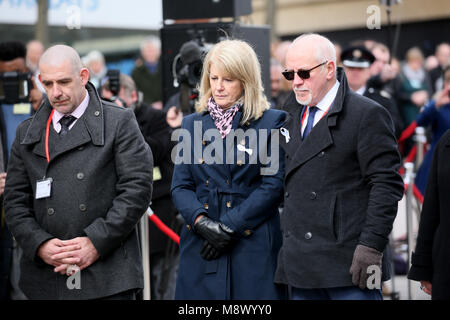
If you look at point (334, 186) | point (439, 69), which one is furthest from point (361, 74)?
point (439, 69)

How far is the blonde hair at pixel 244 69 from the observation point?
479 cm

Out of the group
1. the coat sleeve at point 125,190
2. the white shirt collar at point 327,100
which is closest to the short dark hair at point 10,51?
the coat sleeve at point 125,190

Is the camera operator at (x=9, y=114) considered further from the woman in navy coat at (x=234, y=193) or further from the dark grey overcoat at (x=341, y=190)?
the dark grey overcoat at (x=341, y=190)

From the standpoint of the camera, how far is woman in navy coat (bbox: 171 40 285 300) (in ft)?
15.5

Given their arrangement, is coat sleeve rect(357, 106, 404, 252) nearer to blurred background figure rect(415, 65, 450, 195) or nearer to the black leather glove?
the black leather glove

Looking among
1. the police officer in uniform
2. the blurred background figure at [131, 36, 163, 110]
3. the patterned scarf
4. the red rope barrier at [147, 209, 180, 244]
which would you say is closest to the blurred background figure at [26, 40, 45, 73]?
the blurred background figure at [131, 36, 163, 110]

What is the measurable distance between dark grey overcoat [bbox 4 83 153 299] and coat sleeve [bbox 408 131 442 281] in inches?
58.7

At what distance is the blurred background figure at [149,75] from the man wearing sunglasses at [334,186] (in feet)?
25.4

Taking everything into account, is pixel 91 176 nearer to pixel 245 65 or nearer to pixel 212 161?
pixel 212 161

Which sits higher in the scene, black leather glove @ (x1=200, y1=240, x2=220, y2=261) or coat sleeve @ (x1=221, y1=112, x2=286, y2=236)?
coat sleeve @ (x1=221, y1=112, x2=286, y2=236)

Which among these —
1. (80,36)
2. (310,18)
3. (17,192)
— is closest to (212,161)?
(17,192)

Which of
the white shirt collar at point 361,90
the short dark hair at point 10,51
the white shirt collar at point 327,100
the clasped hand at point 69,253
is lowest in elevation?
the clasped hand at point 69,253

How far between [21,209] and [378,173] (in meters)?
1.93

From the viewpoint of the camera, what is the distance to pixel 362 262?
4207mm
